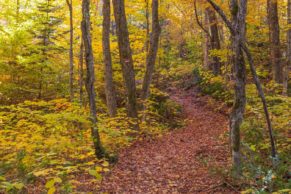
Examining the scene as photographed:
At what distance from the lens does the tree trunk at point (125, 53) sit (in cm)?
975

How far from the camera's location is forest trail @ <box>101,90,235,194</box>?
5.66m

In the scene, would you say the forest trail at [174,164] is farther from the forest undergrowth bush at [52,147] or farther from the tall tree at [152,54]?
the tall tree at [152,54]

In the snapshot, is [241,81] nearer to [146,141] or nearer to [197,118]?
[146,141]

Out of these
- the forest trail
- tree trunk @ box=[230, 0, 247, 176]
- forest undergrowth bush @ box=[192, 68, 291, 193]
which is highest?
tree trunk @ box=[230, 0, 247, 176]

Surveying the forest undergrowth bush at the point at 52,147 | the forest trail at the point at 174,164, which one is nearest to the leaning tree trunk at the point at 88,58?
the forest undergrowth bush at the point at 52,147

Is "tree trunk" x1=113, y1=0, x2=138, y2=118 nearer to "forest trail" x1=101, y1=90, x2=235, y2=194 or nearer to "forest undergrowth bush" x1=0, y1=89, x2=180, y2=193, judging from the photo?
"forest undergrowth bush" x1=0, y1=89, x2=180, y2=193

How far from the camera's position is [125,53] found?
9.88m

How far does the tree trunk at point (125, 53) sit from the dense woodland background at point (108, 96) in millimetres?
35

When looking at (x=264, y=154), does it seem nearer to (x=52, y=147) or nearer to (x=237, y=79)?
(x=237, y=79)

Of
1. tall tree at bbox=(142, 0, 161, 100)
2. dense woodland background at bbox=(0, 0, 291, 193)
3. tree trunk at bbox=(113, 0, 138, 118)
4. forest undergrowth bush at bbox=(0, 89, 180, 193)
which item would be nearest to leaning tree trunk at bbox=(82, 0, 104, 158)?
dense woodland background at bbox=(0, 0, 291, 193)

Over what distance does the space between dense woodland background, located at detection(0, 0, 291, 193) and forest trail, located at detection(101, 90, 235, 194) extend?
0.33 metres

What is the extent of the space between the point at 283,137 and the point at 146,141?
425 cm

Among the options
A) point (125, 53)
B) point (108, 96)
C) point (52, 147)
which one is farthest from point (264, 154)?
point (108, 96)

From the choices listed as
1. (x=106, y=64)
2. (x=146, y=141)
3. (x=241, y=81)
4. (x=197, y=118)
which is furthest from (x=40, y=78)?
(x=241, y=81)
